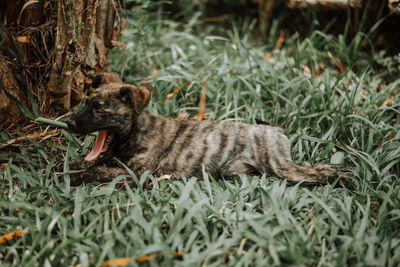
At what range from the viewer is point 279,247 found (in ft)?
7.70

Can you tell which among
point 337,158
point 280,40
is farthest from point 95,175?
point 280,40

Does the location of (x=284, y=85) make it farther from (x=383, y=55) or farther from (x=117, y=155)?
(x=117, y=155)

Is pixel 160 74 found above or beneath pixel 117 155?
above

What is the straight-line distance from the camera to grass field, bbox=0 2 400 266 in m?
2.38

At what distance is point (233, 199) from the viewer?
2.98m

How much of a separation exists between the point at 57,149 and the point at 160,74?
182cm

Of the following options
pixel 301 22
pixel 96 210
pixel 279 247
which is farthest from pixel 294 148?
pixel 301 22

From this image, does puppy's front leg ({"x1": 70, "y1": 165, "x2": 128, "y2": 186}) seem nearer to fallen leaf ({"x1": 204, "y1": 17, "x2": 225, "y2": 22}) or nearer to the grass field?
the grass field

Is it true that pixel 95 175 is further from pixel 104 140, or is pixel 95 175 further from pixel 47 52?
pixel 47 52

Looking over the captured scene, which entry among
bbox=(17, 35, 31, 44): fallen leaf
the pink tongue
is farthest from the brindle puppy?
bbox=(17, 35, 31, 44): fallen leaf

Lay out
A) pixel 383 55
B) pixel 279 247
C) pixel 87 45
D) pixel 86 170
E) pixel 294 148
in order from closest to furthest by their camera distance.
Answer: pixel 279 247 < pixel 86 170 < pixel 87 45 < pixel 294 148 < pixel 383 55

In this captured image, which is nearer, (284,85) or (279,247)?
(279,247)

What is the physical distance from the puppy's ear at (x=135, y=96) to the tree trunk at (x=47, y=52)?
0.72m

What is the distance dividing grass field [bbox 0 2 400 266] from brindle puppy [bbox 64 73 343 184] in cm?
15
